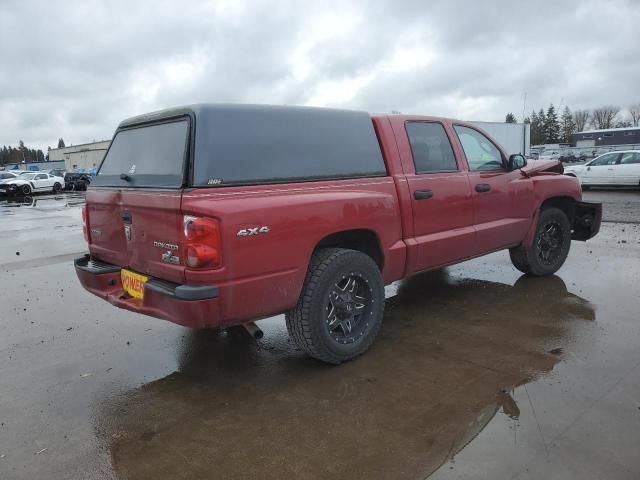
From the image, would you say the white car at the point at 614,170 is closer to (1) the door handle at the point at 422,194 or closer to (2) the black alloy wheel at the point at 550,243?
(2) the black alloy wheel at the point at 550,243

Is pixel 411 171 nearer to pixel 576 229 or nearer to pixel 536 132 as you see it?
pixel 576 229

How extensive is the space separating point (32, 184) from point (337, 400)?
105 feet

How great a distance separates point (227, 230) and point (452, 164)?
2.63m

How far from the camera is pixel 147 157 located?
147 inches

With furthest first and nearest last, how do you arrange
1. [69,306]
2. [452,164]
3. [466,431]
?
[69,306] → [452,164] → [466,431]

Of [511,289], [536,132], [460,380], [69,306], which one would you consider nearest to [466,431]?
[460,380]

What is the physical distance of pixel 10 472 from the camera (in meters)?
2.67

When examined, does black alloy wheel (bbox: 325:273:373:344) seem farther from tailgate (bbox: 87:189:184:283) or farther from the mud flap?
the mud flap

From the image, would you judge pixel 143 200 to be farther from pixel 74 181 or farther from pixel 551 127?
pixel 551 127

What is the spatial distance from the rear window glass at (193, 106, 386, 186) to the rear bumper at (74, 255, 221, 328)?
0.68 meters

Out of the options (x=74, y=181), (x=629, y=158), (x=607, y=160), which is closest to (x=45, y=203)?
(x=74, y=181)

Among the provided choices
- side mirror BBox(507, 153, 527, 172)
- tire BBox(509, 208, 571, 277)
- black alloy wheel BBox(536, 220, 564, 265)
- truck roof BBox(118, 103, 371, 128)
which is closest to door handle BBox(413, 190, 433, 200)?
truck roof BBox(118, 103, 371, 128)

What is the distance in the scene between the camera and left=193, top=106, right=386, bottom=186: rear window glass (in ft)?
10.6

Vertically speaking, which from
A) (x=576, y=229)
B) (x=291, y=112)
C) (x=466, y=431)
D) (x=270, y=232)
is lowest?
(x=466, y=431)
